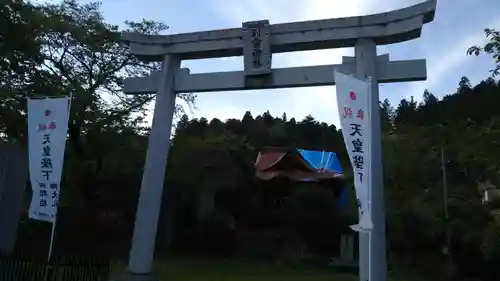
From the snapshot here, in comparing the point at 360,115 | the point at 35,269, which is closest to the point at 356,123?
the point at 360,115

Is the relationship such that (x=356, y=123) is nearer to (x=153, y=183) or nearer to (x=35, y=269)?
(x=153, y=183)

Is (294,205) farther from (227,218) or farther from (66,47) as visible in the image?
(66,47)

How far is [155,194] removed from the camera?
7.62m

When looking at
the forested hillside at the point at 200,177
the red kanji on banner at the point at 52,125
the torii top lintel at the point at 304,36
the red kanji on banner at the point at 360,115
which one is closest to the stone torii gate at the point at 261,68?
the torii top lintel at the point at 304,36

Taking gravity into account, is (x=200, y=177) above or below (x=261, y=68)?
below

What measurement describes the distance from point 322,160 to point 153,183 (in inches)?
483

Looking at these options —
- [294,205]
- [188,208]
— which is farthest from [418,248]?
[188,208]

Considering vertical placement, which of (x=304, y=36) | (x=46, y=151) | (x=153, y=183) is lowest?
(x=153, y=183)

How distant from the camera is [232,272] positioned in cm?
1267

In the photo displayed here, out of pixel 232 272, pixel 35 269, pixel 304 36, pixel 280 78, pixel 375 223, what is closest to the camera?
pixel 375 223

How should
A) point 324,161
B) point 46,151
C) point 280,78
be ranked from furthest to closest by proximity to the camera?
point 324,161
point 280,78
point 46,151

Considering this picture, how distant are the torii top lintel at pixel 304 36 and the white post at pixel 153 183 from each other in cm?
43

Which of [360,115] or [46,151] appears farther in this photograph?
[46,151]

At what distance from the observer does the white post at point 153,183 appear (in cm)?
747
